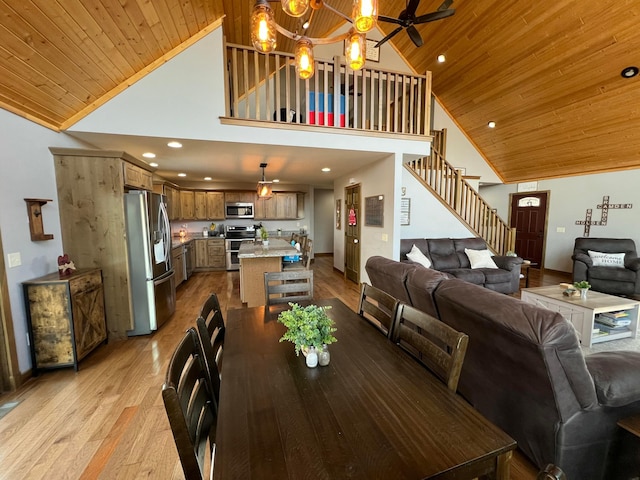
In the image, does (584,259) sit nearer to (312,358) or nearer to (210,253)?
(312,358)

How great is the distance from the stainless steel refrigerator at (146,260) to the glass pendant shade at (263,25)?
7.38ft

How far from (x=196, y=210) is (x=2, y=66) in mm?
5164

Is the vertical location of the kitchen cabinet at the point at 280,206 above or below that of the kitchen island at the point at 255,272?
above

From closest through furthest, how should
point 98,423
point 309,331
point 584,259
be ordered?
1. point 309,331
2. point 98,423
3. point 584,259

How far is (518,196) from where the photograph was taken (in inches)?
296

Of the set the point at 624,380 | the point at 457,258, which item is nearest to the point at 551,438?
the point at 624,380

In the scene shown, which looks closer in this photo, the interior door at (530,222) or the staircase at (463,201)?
the staircase at (463,201)

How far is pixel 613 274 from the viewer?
187 inches

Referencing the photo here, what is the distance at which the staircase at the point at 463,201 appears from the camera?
5.65 m

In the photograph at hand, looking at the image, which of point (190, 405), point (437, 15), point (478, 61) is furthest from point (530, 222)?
point (190, 405)

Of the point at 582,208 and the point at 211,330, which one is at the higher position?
the point at 582,208

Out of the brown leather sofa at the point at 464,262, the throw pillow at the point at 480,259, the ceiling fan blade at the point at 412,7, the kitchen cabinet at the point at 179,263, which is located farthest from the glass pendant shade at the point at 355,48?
the kitchen cabinet at the point at 179,263

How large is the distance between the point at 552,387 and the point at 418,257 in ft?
11.4

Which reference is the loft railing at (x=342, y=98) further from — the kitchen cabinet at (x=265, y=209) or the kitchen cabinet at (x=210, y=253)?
the kitchen cabinet at (x=210, y=253)
